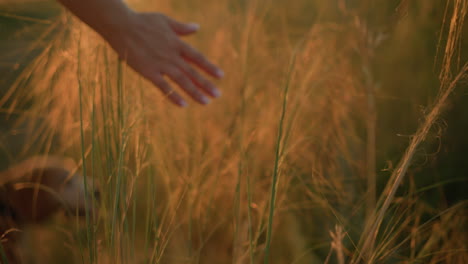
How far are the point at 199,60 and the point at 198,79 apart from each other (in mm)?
49

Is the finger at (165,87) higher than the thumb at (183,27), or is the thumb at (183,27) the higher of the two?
the thumb at (183,27)

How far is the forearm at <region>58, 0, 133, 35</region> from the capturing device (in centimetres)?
76

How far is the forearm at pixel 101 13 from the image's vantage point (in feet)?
2.49

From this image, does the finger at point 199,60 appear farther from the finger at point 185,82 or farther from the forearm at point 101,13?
the forearm at point 101,13

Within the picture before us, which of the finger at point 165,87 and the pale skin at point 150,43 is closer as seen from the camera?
the pale skin at point 150,43

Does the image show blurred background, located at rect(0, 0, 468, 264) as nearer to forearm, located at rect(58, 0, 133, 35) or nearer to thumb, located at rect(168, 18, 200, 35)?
forearm, located at rect(58, 0, 133, 35)

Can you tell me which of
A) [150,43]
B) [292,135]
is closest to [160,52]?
[150,43]

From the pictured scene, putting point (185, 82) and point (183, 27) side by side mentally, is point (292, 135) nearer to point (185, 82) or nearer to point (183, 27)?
point (185, 82)

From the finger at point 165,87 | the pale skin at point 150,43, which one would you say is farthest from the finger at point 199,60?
the finger at point 165,87

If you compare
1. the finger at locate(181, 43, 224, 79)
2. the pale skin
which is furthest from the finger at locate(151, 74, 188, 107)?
the finger at locate(181, 43, 224, 79)

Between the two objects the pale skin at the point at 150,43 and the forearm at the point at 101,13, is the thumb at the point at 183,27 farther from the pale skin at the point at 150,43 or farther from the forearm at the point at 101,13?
the forearm at the point at 101,13

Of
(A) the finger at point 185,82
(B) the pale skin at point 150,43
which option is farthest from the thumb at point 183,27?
(A) the finger at point 185,82

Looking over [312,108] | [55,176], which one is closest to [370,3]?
[312,108]

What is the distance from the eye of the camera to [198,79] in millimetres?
993
